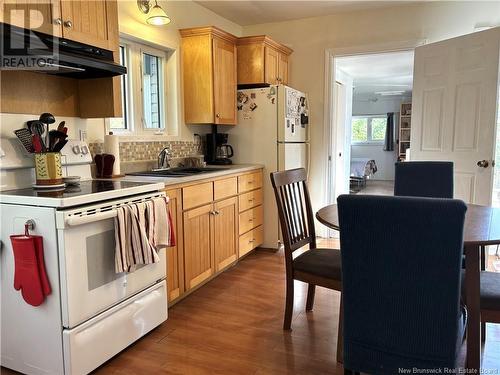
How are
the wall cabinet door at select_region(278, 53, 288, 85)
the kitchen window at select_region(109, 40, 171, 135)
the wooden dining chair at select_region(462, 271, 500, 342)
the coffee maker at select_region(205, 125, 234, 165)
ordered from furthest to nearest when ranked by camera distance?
the wall cabinet door at select_region(278, 53, 288, 85) → the coffee maker at select_region(205, 125, 234, 165) → the kitchen window at select_region(109, 40, 171, 135) → the wooden dining chair at select_region(462, 271, 500, 342)

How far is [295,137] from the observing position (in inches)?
159

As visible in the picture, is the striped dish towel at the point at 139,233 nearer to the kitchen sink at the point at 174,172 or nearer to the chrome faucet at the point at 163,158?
the kitchen sink at the point at 174,172

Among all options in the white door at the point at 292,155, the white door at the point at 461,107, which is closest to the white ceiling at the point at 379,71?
the white door at the point at 461,107

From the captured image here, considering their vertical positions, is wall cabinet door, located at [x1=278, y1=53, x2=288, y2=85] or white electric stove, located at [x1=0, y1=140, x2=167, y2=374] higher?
wall cabinet door, located at [x1=278, y1=53, x2=288, y2=85]

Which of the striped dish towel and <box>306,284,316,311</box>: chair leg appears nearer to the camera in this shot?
the striped dish towel

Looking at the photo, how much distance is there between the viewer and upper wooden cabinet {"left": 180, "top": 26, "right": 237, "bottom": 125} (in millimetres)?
3434

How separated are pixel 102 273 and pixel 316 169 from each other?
3.03 m

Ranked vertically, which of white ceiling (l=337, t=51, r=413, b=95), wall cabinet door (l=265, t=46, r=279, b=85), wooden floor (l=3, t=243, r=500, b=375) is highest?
white ceiling (l=337, t=51, r=413, b=95)

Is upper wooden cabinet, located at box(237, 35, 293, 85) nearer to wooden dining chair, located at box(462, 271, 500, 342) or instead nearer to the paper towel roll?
the paper towel roll

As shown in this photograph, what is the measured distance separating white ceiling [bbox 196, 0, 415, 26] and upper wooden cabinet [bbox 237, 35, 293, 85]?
0.32m

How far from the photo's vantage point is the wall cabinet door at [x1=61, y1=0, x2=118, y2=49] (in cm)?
207

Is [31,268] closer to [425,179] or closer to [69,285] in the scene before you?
[69,285]

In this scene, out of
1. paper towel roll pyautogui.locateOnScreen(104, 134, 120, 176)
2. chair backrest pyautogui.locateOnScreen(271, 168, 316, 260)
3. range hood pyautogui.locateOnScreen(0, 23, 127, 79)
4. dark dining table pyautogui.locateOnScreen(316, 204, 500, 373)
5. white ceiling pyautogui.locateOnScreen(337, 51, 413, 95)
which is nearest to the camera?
dark dining table pyautogui.locateOnScreen(316, 204, 500, 373)

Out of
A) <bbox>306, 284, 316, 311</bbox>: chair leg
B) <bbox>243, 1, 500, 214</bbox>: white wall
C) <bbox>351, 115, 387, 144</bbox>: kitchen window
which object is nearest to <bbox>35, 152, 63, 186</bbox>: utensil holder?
<bbox>306, 284, 316, 311</bbox>: chair leg
